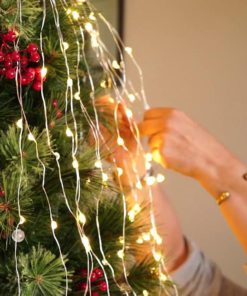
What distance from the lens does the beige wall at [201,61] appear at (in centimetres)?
131

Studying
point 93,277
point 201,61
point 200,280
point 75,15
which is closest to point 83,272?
point 93,277

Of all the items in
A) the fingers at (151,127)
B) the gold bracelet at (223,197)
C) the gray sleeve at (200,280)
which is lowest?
the gray sleeve at (200,280)

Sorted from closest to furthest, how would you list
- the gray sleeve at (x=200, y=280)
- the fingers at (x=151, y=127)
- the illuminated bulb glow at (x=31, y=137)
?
the illuminated bulb glow at (x=31, y=137) < the fingers at (x=151, y=127) < the gray sleeve at (x=200, y=280)

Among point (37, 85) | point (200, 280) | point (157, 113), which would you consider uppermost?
point (37, 85)

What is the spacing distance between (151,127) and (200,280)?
0.32 metres

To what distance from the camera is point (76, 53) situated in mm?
499

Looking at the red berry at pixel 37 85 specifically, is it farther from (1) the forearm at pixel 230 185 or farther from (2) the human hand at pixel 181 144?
(1) the forearm at pixel 230 185

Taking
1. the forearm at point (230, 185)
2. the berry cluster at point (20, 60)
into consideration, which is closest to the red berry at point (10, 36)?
the berry cluster at point (20, 60)

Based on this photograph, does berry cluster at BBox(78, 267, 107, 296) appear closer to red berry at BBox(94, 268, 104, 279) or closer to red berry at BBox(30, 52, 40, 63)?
red berry at BBox(94, 268, 104, 279)

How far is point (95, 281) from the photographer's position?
18.8 inches

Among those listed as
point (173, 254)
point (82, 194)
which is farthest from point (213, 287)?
point (82, 194)

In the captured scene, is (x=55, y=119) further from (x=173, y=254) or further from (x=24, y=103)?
(x=173, y=254)

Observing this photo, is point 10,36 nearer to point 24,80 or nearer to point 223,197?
point 24,80

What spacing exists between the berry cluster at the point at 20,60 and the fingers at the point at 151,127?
28 centimetres
